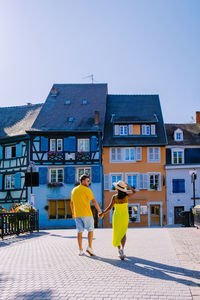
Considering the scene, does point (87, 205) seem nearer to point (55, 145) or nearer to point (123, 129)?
point (55, 145)

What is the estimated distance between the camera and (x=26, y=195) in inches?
1457

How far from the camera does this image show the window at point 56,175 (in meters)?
37.5

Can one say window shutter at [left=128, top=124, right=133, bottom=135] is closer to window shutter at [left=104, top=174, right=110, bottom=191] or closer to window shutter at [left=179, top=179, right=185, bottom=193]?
window shutter at [left=104, top=174, right=110, bottom=191]

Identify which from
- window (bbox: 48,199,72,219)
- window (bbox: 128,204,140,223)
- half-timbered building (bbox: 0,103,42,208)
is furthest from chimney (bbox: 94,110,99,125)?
window (bbox: 128,204,140,223)

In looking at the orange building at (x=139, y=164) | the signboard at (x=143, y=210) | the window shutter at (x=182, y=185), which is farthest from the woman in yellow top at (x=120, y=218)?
the window shutter at (x=182, y=185)

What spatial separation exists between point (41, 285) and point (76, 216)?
3645mm

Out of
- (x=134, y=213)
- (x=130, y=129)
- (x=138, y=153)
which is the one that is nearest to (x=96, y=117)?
(x=130, y=129)

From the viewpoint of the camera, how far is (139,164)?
37562 mm

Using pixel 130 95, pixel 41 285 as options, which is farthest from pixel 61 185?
pixel 41 285

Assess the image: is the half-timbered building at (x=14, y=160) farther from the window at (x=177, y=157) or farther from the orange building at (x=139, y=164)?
the window at (x=177, y=157)

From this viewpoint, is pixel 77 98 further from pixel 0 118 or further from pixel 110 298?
pixel 110 298

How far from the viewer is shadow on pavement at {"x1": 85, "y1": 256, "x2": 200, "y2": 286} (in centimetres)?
637

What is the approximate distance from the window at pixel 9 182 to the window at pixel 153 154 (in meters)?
12.3

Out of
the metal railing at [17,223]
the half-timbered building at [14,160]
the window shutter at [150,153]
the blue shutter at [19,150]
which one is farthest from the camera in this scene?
the blue shutter at [19,150]
